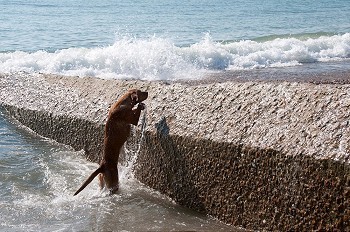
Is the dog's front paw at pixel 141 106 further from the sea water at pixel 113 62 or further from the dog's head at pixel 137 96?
the sea water at pixel 113 62

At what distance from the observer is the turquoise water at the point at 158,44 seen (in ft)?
44.0

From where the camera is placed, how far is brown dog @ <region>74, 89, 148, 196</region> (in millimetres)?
4539

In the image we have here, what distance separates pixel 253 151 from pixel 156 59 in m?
10.1

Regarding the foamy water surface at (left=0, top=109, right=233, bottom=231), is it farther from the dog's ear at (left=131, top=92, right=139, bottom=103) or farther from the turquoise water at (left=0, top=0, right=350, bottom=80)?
the turquoise water at (left=0, top=0, right=350, bottom=80)

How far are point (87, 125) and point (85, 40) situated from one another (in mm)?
14895

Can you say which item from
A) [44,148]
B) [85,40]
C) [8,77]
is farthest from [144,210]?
[85,40]

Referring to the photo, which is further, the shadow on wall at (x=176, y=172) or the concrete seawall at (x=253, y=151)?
the shadow on wall at (x=176, y=172)

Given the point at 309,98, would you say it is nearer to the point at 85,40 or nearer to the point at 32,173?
the point at 32,173

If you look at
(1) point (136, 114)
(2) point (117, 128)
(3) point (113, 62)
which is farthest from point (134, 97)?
(3) point (113, 62)

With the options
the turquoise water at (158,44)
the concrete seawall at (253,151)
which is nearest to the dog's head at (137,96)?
the concrete seawall at (253,151)

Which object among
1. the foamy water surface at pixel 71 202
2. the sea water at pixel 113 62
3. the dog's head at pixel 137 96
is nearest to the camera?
the foamy water surface at pixel 71 202

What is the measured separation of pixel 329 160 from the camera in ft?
10.6

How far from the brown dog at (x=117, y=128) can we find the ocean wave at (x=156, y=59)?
768cm

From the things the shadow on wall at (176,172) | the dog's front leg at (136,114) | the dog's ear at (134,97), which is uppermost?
the dog's ear at (134,97)
